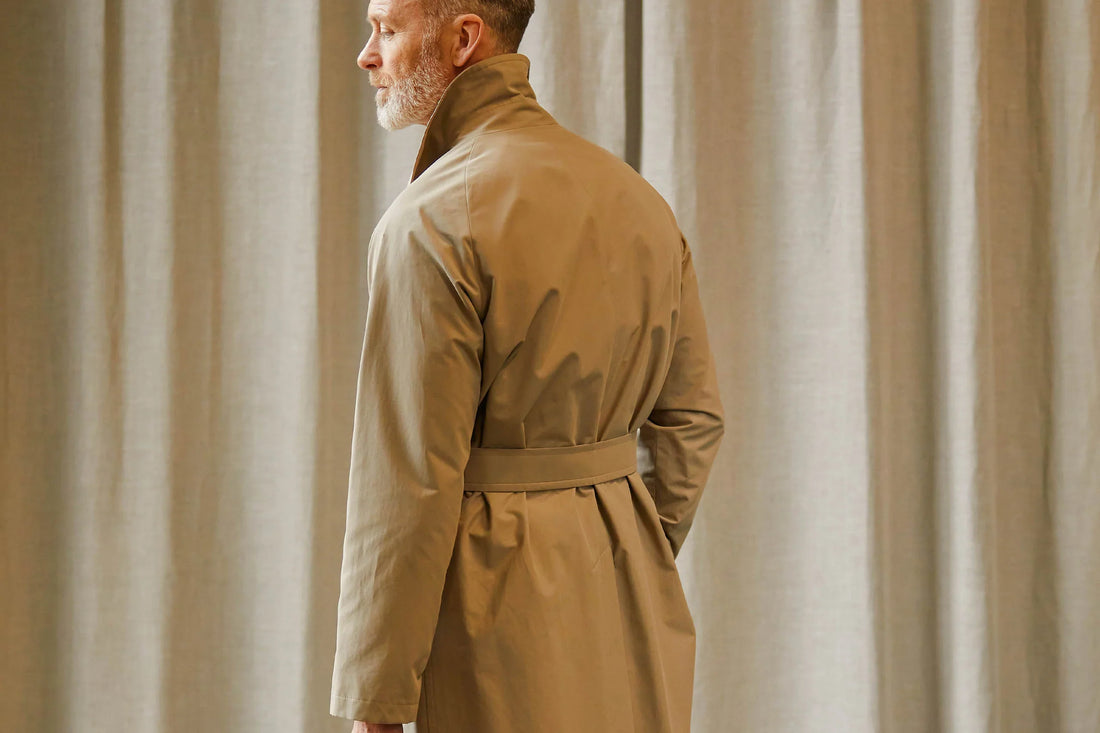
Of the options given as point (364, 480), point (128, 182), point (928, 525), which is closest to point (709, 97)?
point (928, 525)

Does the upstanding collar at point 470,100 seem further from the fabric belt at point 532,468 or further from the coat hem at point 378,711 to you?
the coat hem at point 378,711

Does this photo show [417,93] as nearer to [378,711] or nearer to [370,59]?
[370,59]

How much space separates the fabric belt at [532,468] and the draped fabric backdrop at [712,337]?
1005mm

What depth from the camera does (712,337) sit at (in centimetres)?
212

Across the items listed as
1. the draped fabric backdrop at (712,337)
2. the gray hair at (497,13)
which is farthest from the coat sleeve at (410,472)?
the draped fabric backdrop at (712,337)

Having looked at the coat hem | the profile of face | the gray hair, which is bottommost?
the coat hem

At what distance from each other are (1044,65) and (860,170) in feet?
1.40

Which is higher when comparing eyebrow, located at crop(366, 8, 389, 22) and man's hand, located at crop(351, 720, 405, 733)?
eyebrow, located at crop(366, 8, 389, 22)

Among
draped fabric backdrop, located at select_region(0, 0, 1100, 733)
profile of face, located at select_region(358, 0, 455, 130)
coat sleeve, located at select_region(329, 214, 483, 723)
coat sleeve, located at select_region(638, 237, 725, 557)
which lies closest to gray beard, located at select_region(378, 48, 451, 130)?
profile of face, located at select_region(358, 0, 455, 130)

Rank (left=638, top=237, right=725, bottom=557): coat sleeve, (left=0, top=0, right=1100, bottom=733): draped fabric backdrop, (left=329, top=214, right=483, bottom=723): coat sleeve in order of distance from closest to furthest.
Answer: (left=329, top=214, right=483, bottom=723): coat sleeve < (left=638, top=237, right=725, bottom=557): coat sleeve < (left=0, top=0, right=1100, bottom=733): draped fabric backdrop

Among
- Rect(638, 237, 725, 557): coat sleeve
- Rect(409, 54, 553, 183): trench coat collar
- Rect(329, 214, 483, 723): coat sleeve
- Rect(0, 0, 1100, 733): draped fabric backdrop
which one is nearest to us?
Rect(329, 214, 483, 723): coat sleeve

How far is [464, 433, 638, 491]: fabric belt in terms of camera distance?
1.11m

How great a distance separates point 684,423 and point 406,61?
56 centimetres

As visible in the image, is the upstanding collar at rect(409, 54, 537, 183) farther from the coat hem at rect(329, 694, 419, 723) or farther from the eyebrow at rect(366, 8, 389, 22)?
the coat hem at rect(329, 694, 419, 723)
